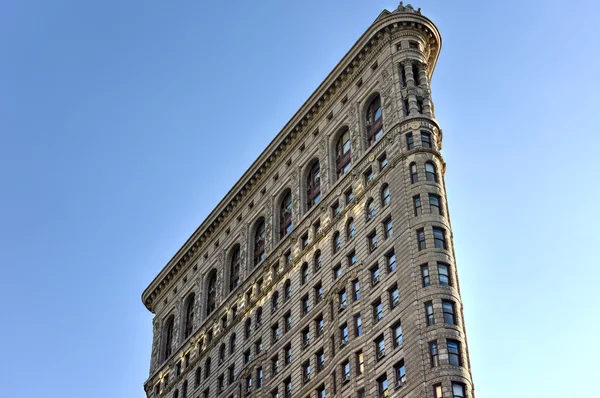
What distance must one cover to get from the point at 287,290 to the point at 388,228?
16015 mm

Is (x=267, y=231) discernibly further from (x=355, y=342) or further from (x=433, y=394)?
(x=433, y=394)

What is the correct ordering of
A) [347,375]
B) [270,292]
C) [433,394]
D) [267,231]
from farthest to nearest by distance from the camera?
[267,231]
[270,292]
[347,375]
[433,394]

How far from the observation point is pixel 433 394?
70.2 m

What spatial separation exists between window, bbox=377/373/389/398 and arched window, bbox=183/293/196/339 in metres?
44.3

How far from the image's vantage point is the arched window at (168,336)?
122 meters

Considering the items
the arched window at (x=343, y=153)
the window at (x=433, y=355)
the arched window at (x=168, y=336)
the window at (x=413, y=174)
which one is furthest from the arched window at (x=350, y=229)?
the arched window at (x=168, y=336)

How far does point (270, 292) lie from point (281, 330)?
22.8 ft

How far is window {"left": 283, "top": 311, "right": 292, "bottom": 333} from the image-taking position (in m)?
93.7

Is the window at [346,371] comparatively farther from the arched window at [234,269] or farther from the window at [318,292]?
the arched window at [234,269]

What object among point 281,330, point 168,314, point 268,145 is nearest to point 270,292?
point 281,330

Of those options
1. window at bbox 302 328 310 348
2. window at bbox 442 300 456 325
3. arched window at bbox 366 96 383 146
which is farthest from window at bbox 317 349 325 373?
arched window at bbox 366 96 383 146

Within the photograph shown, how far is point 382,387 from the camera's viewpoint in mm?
76188

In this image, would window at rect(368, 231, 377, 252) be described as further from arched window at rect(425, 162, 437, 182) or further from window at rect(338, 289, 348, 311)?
arched window at rect(425, 162, 437, 182)

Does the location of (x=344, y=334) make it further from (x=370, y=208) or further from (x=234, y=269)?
(x=234, y=269)
